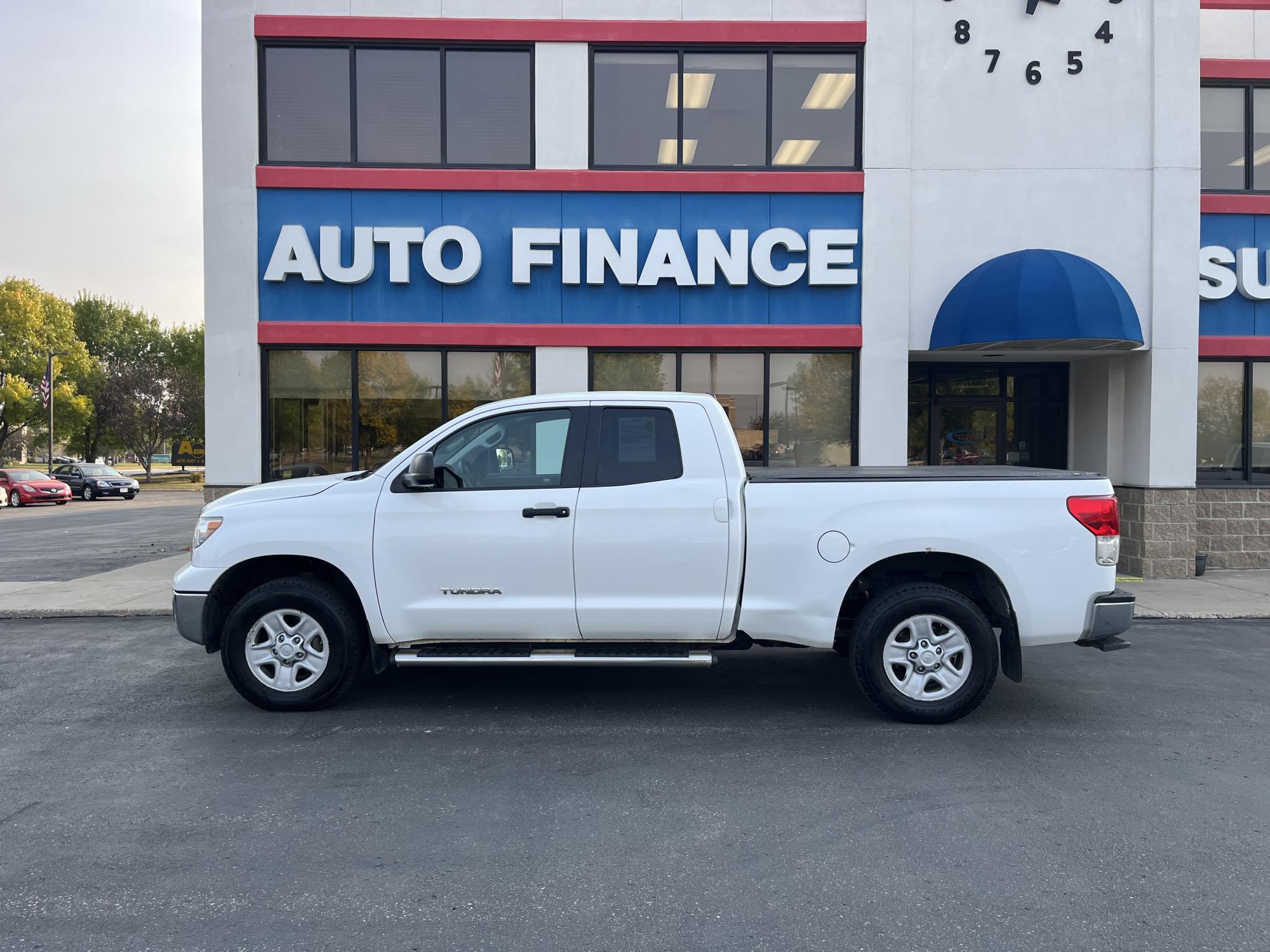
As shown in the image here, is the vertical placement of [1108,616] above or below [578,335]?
below

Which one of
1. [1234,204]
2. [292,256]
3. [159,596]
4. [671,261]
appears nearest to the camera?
[159,596]

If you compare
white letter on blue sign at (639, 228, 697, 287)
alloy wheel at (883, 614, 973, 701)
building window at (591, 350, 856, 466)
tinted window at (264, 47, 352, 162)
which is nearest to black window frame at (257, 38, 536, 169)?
tinted window at (264, 47, 352, 162)

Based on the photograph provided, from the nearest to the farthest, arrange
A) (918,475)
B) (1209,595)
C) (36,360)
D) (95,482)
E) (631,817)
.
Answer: (631,817) → (918,475) → (1209,595) → (95,482) → (36,360)

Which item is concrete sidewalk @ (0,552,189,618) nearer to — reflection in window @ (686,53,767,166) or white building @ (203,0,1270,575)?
white building @ (203,0,1270,575)

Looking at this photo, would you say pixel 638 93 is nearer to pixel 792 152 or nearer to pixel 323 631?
pixel 792 152

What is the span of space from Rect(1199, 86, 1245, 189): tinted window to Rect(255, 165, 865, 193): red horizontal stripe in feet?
16.9

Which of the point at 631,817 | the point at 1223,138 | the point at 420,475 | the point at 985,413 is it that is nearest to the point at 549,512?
the point at 420,475

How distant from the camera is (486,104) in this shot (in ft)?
37.3

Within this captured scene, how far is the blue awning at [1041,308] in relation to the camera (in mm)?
9930

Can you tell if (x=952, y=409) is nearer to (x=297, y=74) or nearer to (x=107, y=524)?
(x=297, y=74)

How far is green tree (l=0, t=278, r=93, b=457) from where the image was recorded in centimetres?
4881

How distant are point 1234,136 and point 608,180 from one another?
894 centimetres

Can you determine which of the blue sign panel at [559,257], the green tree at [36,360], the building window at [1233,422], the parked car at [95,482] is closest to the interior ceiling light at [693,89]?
the blue sign panel at [559,257]

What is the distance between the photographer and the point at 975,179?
11320 millimetres
